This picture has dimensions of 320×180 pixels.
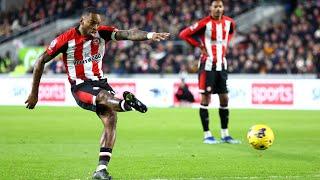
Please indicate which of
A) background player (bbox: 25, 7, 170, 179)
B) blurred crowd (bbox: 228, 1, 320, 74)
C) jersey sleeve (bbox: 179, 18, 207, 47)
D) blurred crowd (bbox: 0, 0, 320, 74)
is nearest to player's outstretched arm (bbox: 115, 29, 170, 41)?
background player (bbox: 25, 7, 170, 179)

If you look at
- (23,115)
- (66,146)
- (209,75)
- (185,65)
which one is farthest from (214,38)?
(185,65)

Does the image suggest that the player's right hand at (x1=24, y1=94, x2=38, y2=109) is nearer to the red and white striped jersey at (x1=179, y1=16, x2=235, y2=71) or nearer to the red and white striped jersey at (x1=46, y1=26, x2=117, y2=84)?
the red and white striped jersey at (x1=46, y1=26, x2=117, y2=84)

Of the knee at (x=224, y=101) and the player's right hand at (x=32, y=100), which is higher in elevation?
the player's right hand at (x=32, y=100)

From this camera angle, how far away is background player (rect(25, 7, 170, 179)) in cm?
960

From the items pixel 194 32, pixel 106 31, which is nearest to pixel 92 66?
pixel 106 31

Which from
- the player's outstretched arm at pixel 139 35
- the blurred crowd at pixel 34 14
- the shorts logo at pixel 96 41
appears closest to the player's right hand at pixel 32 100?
the shorts logo at pixel 96 41

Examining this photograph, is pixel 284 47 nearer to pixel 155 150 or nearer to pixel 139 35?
pixel 155 150

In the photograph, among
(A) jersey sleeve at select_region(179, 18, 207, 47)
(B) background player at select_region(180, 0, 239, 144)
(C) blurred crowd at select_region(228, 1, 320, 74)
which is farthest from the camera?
(C) blurred crowd at select_region(228, 1, 320, 74)

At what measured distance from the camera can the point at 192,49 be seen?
34.6m

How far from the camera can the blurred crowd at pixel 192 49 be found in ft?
101

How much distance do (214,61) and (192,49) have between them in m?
20.0

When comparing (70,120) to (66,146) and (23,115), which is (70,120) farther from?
(66,146)

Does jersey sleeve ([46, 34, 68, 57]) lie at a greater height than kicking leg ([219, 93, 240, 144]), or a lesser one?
greater

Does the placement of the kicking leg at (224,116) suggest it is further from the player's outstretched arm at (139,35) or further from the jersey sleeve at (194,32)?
the player's outstretched arm at (139,35)
